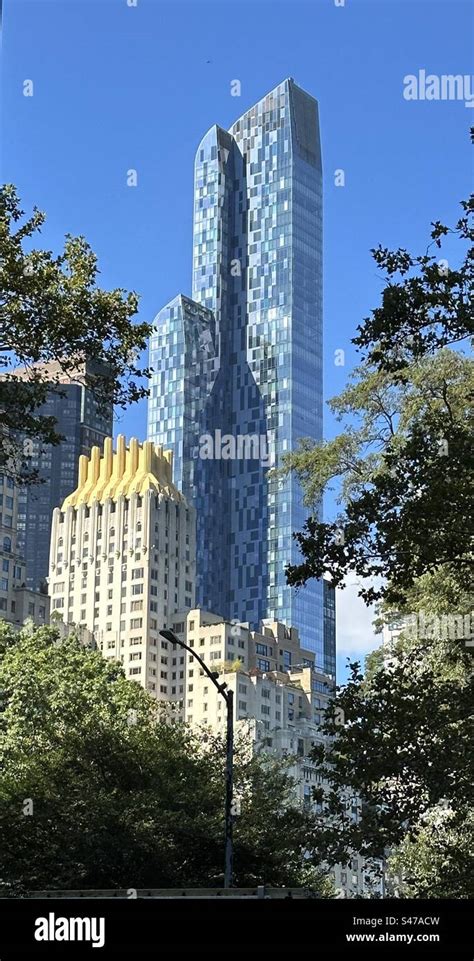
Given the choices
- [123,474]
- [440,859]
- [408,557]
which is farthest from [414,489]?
[123,474]

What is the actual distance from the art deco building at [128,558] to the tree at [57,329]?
14498cm

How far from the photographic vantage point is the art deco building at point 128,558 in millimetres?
172625

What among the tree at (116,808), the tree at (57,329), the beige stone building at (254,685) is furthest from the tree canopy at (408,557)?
the beige stone building at (254,685)

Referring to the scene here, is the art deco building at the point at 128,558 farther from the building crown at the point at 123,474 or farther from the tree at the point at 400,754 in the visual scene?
the tree at the point at 400,754

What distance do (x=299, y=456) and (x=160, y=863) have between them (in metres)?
11.2

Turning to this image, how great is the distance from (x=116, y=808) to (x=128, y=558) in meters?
142

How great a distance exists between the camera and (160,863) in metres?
36.8

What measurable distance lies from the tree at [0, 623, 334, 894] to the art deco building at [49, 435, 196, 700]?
12399 centimetres

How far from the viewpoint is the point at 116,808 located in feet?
123

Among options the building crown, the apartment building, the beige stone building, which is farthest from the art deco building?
the apartment building

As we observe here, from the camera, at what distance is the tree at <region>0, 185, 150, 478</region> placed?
77.3ft
